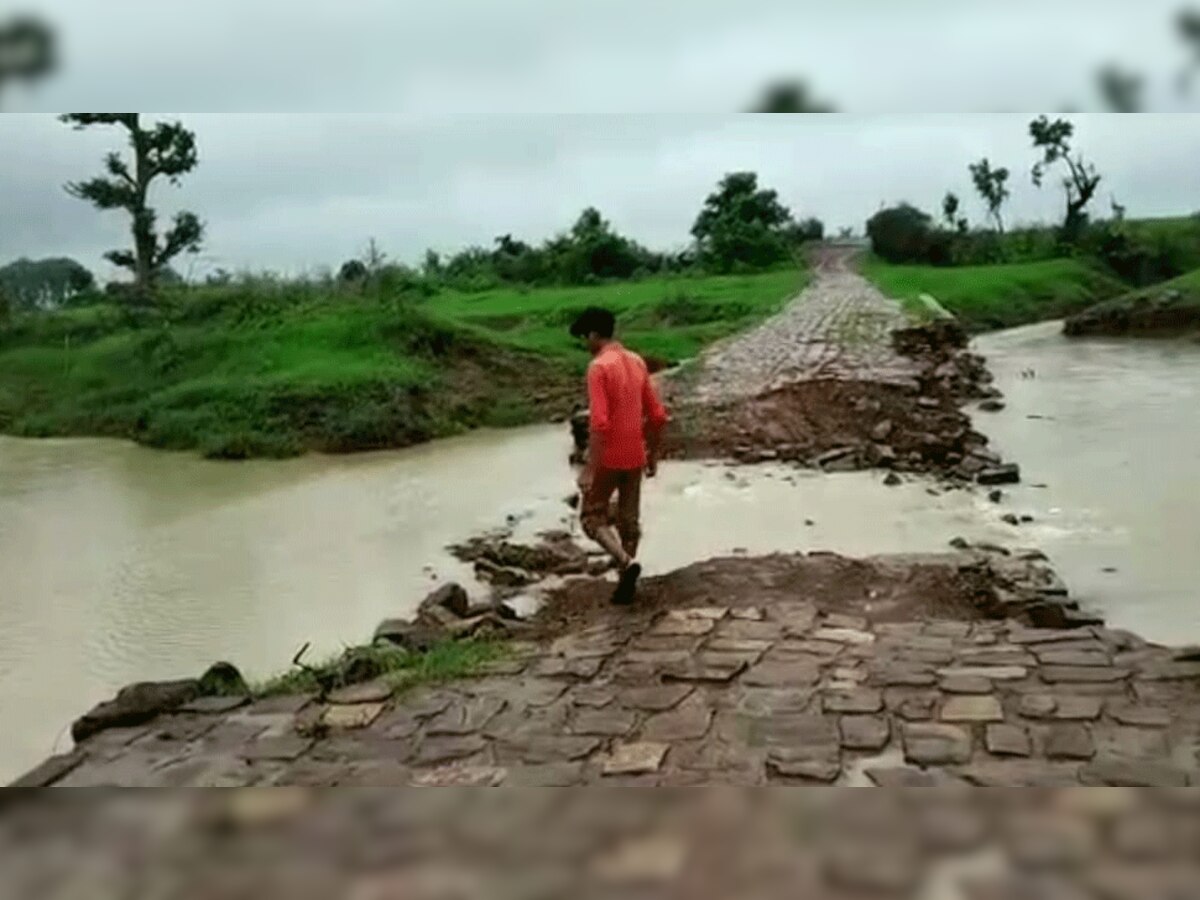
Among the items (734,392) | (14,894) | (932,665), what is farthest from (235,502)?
(14,894)

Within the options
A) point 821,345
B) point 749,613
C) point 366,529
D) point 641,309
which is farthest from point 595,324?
point 821,345

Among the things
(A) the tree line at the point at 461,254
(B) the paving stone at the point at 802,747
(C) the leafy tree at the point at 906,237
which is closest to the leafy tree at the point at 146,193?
(A) the tree line at the point at 461,254

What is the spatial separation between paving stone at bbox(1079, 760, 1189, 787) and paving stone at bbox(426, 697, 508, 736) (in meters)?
1.71

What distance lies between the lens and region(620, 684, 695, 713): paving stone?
414 centimetres

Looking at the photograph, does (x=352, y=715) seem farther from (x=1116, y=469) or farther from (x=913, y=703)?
(x=1116, y=469)

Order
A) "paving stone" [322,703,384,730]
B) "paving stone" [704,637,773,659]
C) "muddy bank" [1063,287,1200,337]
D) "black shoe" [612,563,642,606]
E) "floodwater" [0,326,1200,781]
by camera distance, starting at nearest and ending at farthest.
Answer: "paving stone" [322,703,384,730] → "paving stone" [704,637,773,659] → "black shoe" [612,563,642,606] → "floodwater" [0,326,1200,781] → "muddy bank" [1063,287,1200,337]

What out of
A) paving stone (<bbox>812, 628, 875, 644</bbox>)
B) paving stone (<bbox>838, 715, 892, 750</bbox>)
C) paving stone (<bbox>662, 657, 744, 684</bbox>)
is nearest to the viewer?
paving stone (<bbox>838, 715, 892, 750</bbox>)

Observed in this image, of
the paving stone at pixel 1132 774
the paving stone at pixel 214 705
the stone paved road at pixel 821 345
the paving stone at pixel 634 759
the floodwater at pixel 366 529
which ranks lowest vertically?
the floodwater at pixel 366 529

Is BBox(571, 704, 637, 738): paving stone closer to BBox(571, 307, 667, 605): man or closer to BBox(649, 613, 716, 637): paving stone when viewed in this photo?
BBox(649, 613, 716, 637): paving stone

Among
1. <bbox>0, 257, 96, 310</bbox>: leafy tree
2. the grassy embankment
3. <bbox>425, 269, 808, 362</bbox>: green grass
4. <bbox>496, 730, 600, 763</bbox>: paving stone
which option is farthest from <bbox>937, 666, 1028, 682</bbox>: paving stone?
<bbox>425, 269, 808, 362</bbox>: green grass

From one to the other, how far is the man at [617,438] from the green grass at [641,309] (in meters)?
7.54

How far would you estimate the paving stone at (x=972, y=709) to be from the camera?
3.90 meters

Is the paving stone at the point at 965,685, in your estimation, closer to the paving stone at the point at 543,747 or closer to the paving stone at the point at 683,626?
the paving stone at the point at 683,626

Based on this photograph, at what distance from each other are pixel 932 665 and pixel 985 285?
16.2 metres
